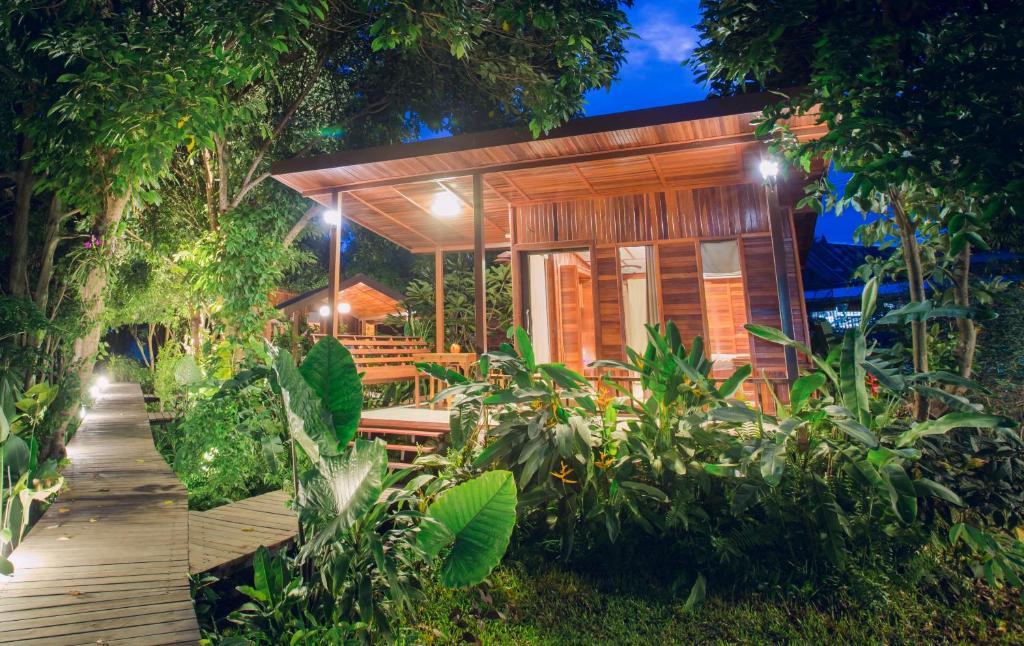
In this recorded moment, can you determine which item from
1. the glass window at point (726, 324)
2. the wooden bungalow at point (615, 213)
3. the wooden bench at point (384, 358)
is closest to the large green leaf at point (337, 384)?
the wooden bungalow at point (615, 213)

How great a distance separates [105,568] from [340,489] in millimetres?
1656

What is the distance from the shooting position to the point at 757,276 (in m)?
6.51

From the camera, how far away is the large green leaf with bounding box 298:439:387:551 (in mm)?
1829

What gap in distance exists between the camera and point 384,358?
25.5 feet

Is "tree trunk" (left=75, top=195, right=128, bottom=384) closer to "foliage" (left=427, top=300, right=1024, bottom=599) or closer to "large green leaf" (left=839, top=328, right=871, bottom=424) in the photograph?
"foliage" (left=427, top=300, right=1024, bottom=599)

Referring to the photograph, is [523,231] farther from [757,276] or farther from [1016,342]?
[1016,342]

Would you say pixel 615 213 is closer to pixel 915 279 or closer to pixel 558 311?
pixel 558 311

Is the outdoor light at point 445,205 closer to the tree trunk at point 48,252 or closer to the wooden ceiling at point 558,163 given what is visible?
the wooden ceiling at point 558,163

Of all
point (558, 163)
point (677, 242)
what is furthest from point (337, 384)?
point (677, 242)

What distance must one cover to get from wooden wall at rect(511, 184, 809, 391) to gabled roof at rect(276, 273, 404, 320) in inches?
263

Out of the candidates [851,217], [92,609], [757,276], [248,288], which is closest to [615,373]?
[757,276]

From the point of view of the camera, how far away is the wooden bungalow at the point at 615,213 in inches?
194

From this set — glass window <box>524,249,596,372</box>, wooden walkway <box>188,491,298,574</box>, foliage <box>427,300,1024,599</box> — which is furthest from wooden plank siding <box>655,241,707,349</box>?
wooden walkway <box>188,491,298,574</box>

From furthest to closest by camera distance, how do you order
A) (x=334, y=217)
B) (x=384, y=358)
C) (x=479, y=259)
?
1. (x=384, y=358)
2. (x=334, y=217)
3. (x=479, y=259)
